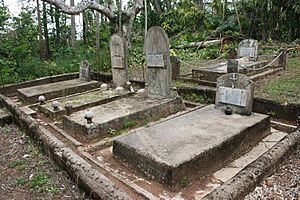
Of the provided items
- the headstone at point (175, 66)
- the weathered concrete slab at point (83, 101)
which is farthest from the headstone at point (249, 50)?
the weathered concrete slab at point (83, 101)

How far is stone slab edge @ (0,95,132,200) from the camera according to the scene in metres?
2.83

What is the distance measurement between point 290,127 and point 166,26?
1440 centimetres

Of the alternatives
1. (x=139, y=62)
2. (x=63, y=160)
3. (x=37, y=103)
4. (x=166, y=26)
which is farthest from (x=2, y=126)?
(x=166, y=26)

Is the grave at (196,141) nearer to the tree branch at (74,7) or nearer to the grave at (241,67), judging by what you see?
the grave at (241,67)

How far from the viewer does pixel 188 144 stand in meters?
3.72

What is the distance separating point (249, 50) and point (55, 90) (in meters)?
6.83

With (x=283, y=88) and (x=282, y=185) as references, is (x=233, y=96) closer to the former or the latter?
(x=282, y=185)

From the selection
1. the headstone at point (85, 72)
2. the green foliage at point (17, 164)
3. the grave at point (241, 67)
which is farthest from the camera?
the headstone at point (85, 72)

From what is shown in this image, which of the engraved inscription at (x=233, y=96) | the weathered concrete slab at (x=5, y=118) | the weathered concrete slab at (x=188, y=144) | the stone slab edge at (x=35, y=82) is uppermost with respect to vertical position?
the engraved inscription at (x=233, y=96)

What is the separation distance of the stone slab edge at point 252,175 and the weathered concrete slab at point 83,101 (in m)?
4.05

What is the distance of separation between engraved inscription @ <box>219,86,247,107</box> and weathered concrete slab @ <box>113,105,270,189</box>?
0.87ft

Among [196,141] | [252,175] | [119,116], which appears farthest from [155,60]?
[252,175]

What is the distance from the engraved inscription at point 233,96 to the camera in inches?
187

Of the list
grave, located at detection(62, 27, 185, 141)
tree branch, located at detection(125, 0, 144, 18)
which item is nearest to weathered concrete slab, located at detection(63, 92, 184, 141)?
grave, located at detection(62, 27, 185, 141)
